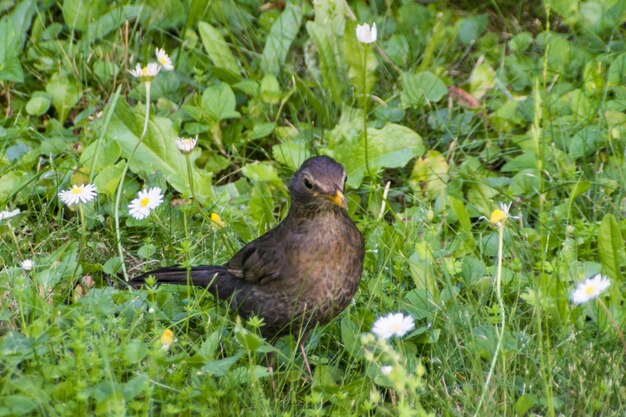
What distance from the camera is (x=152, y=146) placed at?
5535 millimetres

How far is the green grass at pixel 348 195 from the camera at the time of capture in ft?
12.1

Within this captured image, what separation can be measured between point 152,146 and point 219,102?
52cm

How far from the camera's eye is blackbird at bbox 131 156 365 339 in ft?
13.6

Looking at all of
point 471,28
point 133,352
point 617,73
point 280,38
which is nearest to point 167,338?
point 133,352

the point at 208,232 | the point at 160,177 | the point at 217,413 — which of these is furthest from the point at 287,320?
the point at 160,177

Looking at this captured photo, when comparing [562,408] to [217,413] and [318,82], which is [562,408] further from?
[318,82]

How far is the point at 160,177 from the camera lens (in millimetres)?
5457

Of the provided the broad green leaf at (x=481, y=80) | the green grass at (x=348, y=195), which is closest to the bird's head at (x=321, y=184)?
the green grass at (x=348, y=195)

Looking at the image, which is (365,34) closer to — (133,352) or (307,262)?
(307,262)

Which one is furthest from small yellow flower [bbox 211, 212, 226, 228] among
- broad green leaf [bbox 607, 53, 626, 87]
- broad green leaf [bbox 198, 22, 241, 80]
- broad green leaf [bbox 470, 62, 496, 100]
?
broad green leaf [bbox 607, 53, 626, 87]

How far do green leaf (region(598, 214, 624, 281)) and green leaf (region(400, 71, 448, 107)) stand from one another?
1681mm

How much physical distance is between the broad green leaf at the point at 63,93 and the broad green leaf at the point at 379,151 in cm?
155

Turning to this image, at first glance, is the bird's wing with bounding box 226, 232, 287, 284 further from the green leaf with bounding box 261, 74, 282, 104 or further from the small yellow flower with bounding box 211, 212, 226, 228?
the green leaf with bounding box 261, 74, 282, 104

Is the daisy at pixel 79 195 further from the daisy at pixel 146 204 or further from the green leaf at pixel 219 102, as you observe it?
the green leaf at pixel 219 102
